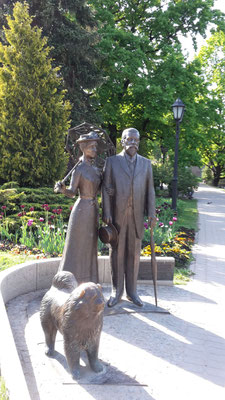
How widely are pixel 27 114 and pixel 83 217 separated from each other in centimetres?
645

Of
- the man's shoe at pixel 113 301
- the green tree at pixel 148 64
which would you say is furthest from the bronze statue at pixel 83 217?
the green tree at pixel 148 64

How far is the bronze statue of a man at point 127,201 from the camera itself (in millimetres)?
4492

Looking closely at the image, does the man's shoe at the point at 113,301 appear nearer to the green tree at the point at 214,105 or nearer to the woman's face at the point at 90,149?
the woman's face at the point at 90,149

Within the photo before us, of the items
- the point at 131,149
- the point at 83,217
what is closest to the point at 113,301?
the point at 83,217

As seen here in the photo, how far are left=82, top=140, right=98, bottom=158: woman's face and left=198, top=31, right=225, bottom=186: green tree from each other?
15073mm

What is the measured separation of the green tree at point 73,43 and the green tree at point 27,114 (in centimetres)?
308

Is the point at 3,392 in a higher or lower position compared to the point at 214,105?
lower

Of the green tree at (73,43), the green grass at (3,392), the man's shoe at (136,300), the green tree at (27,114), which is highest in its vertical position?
the green tree at (73,43)

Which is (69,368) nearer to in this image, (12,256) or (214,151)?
(12,256)

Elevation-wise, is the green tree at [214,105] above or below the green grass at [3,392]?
above

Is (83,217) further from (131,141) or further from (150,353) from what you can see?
(150,353)

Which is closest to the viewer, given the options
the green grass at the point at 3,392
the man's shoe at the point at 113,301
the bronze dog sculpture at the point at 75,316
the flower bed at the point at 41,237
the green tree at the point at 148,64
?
the green grass at the point at 3,392

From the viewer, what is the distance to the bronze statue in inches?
168

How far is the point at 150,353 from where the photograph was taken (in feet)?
12.1
